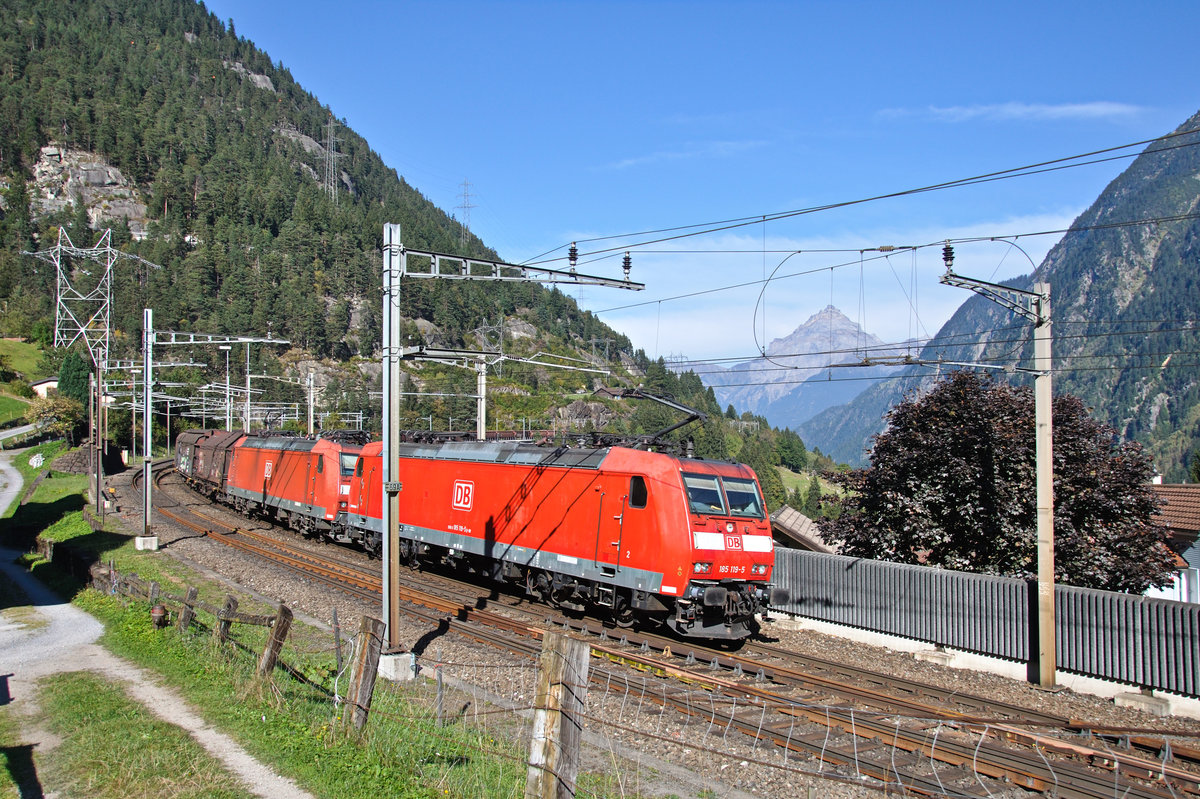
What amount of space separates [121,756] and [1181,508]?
32258 millimetres

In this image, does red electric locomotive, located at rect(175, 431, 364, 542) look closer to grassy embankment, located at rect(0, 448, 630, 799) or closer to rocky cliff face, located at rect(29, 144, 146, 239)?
grassy embankment, located at rect(0, 448, 630, 799)

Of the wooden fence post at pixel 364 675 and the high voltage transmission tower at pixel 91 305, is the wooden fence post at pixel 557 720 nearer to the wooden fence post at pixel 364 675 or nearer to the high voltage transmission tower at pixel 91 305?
the wooden fence post at pixel 364 675

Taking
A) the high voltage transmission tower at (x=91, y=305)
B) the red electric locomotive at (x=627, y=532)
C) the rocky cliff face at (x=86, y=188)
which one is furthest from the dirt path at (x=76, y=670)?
the rocky cliff face at (x=86, y=188)

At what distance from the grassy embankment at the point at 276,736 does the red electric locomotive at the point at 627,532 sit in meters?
4.50

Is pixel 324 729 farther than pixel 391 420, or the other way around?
pixel 391 420

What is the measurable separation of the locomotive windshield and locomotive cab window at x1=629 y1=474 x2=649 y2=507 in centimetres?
82

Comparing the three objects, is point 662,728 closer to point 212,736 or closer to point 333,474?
point 212,736

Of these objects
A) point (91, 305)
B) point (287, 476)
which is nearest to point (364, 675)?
point (287, 476)

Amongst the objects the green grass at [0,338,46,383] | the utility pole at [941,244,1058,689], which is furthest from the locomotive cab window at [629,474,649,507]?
the green grass at [0,338,46,383]

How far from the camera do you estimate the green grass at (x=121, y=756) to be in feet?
24.8

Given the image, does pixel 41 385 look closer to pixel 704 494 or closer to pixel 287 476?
pixel 287 476

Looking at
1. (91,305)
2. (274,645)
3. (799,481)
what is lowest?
(799,481)

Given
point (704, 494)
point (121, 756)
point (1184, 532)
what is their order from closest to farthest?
point (121, 756), point (704, 494), point (1184, 532)

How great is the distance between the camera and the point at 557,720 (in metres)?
5.73
